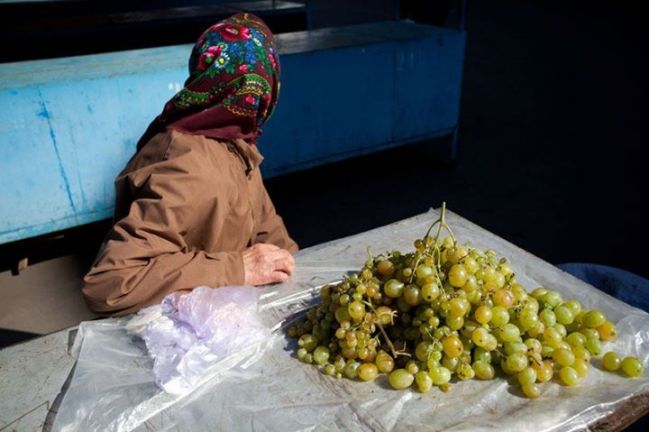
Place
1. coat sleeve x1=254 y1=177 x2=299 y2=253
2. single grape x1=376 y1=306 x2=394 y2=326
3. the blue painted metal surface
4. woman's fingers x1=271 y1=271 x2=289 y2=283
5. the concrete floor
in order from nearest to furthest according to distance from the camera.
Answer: single grape x1=376 y1=306 x2=394 y2=326
woman's fingers x1=271 y1=271 x2=289 y2=283
coat sleeve x1=254 y1=177 x2=299 y2=253
the blue painted metal surface
the concrete floor

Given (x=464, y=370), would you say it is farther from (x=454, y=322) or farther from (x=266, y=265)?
(x=266, y=265)

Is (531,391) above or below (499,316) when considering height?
below

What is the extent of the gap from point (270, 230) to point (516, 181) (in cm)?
371

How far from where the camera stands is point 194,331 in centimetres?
143

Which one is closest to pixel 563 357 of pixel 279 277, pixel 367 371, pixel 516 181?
pixel 367 371

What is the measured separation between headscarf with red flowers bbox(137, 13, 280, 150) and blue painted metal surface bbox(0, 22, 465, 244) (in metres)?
1.77

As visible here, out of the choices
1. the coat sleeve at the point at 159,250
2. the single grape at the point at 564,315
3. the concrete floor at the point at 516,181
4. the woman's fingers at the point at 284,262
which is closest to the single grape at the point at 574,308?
the single grape at the point at 564,315

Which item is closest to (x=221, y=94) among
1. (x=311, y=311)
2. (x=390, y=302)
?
(x=311, y=311)

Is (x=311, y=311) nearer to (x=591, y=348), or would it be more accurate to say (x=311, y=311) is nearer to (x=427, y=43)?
(x=591, y=348)

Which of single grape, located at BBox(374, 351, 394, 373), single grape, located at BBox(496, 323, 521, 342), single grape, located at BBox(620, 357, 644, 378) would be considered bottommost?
single grape, located at BBox(620, 357, 644, 378)

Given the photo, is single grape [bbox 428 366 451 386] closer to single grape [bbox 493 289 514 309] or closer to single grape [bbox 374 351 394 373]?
single grape [bbox 374 351 394 373]

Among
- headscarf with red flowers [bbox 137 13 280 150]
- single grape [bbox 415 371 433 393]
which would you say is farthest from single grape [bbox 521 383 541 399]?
headscarf with red flowers [bbox 137 13 280 150]

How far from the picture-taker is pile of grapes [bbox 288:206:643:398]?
1282mm

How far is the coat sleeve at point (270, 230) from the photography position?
2.09 metres
